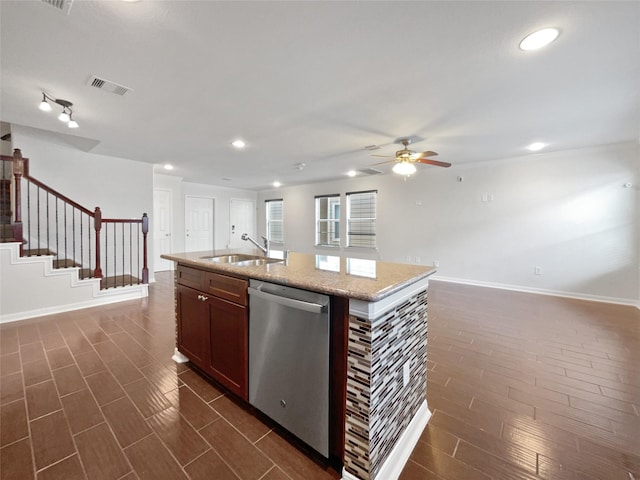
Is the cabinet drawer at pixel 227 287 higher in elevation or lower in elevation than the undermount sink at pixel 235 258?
lower

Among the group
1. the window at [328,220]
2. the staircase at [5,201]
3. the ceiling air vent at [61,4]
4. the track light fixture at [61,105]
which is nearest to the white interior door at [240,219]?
the window at [328,220]

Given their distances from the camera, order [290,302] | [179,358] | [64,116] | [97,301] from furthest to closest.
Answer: [97,301] → [64,116] → [179,358] → [290,302]

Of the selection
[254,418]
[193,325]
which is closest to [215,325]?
[193,325]

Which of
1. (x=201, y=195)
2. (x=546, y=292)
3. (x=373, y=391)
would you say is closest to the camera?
(x=373, y=391)

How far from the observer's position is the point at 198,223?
730 cm

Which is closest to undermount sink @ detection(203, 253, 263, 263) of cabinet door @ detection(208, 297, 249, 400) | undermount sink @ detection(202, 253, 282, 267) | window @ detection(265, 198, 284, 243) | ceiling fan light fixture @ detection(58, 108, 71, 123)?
undermount sink @ detection(202, 253, 282, 267)

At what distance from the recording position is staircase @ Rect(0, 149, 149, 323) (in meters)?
3.18

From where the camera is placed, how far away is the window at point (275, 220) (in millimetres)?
8453

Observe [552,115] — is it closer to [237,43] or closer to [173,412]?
[237,43]

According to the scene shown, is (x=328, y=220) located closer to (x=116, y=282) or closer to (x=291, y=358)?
(x=116, y=282)

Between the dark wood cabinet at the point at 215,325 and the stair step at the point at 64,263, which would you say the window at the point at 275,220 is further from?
the dark wood cabinet at the point at 215,325

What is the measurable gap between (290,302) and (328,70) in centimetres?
180

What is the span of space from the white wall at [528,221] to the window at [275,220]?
341cm

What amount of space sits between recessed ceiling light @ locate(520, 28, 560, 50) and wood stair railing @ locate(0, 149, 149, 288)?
5138mm
